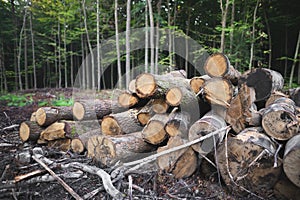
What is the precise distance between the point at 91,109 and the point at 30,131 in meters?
1.15

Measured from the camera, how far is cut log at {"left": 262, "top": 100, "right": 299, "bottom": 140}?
226 cm

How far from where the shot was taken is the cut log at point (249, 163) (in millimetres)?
2201

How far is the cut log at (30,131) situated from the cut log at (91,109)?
73 centimetres

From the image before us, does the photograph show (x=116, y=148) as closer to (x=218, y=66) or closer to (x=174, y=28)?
(x=218, y=66)

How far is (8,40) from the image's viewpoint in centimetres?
1808

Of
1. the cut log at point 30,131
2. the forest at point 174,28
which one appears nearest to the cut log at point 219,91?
the cut log at point 30,131

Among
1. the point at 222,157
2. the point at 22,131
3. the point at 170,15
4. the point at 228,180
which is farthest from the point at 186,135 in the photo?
the point at 170,15

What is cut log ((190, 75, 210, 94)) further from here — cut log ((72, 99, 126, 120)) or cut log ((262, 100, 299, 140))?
cut log ((72, 99, 126, 120))

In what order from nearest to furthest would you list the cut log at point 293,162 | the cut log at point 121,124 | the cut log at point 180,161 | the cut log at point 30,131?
the cut log at point 293,162, the cut log at point 180,161, the cut log at point 121,124, the cut log at point 30,131

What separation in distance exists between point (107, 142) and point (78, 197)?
2.75 feet

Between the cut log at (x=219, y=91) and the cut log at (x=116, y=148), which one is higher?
the cut log at (x=219, y=91)

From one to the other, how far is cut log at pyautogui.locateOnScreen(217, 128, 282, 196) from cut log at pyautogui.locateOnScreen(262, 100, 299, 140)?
104 millimetres

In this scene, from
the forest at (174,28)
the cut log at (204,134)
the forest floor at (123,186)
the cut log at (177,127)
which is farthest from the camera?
the forest at (174,28)

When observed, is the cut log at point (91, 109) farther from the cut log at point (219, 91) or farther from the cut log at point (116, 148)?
the cut log at point (219, 91)
